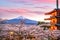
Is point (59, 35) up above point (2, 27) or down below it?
below

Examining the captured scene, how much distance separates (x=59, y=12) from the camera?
31828 mm

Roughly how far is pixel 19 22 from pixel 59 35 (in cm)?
292

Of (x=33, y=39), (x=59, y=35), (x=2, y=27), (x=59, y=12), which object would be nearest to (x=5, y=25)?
(x=2, y=27)

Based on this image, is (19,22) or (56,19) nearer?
(19,22)

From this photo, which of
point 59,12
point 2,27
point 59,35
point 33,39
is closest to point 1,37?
point 2,27

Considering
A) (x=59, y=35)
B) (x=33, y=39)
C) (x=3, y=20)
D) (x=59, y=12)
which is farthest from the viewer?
(x=59, y=12)

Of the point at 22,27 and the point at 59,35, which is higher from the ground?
the point at 22,27

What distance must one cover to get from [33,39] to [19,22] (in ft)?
3.15

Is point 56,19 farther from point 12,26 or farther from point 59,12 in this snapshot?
point 12,26

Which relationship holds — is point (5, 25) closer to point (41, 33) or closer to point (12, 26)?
point (12, 26)

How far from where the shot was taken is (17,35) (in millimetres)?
9156

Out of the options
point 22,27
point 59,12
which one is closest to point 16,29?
point 22,27

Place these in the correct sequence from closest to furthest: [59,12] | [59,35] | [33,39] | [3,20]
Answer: [33,39] → [3,20] → [59,35] → [59,12]

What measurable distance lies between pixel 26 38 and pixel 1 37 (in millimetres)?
1053
